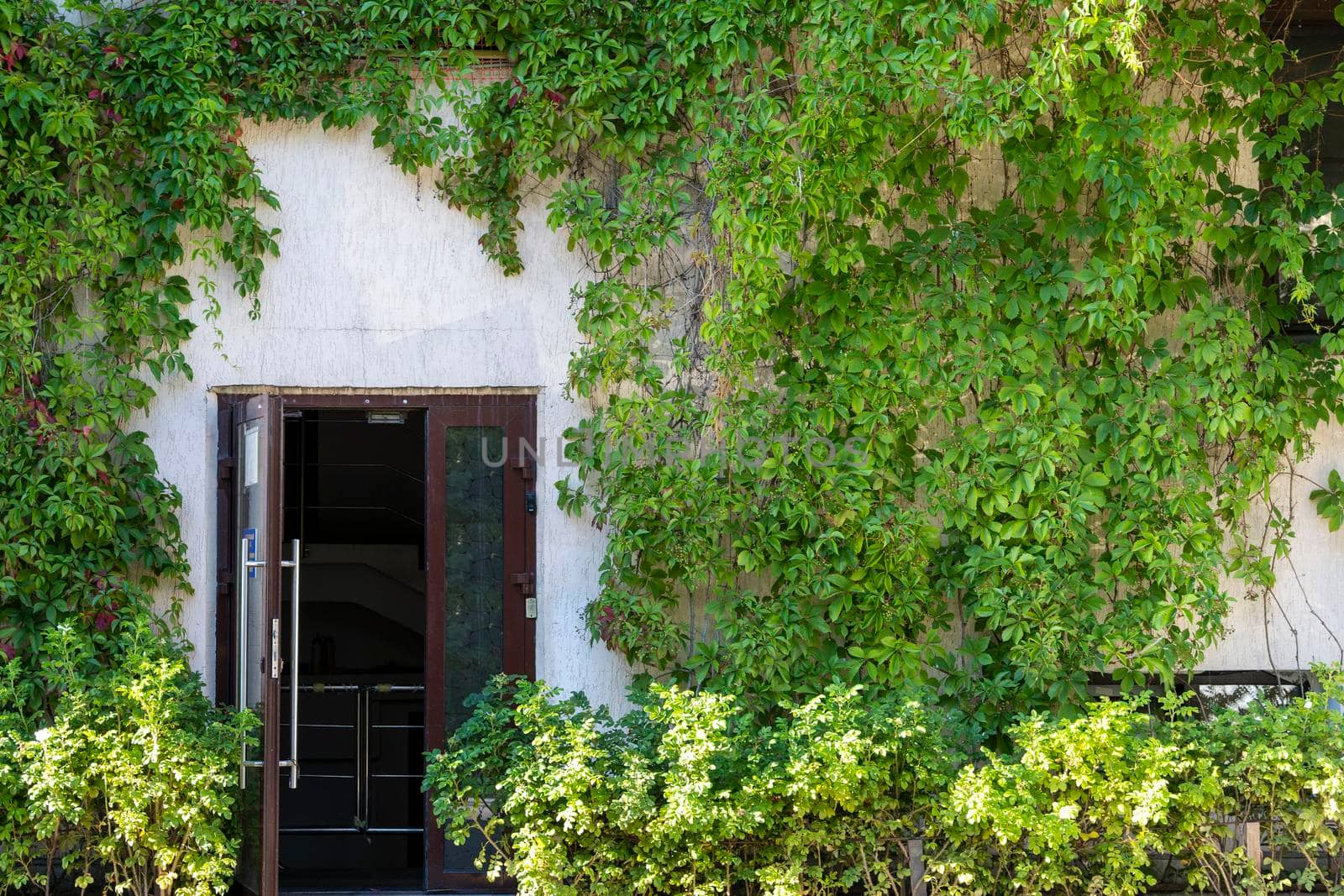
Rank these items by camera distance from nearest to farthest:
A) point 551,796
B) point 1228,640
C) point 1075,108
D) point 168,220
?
Answer: point 551,796 → point 1075,108 → point 168,220 → point 1228,640

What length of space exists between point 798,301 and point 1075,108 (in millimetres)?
1444

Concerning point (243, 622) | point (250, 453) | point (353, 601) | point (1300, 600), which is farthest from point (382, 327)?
point (353, 601)

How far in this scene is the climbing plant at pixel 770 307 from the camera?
19.5ft

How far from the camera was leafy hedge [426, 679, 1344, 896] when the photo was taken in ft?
16.8

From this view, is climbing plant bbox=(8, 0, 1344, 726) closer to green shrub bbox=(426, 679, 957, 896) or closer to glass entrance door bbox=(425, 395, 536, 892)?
glass entrance door bbox=(425, 395, 536, 892)

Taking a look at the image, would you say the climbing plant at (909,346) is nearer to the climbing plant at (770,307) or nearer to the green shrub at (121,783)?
the climbing plant at (770,307)

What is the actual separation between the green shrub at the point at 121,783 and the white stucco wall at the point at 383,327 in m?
0.92

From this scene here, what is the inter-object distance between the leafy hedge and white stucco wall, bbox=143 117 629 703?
3.32 ft

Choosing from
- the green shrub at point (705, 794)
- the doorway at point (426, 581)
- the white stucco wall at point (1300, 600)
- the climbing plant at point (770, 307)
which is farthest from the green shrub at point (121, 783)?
the white stucco wall at point (1300, 600)

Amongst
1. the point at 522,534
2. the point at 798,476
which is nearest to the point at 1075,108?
the point at 798,476

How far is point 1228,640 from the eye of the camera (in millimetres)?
6590

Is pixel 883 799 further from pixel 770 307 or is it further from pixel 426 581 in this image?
pixel 426 581

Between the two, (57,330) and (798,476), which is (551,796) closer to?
(798,476)

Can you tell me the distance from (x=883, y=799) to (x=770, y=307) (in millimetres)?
2239
